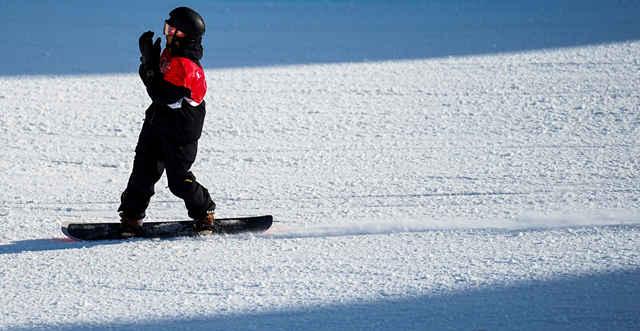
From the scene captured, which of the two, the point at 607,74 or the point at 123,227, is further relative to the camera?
the point at 607,74

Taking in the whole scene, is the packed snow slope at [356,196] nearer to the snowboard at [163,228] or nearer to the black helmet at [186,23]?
the snowboard at [163,228]

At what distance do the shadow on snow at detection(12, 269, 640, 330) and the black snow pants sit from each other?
1014 millimetres

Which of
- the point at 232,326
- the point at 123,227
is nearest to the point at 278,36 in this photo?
the point at 123,227

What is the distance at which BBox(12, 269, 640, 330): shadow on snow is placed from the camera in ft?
13.6

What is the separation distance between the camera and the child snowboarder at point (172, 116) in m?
4.82

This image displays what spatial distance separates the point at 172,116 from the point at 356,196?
1588mm

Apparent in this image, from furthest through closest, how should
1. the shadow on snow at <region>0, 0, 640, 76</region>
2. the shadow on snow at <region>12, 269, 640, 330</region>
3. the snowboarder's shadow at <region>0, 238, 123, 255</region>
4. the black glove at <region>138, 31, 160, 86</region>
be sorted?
the shadow on snow at <region>0, 0, 640, 76</region> → the snowboarder's shadow at <region>0, 238, 123, 255</region> → the black glove at <region>138, 31, 160, 86</region> → the shadow on snow at <region>12, 269, 640, 330</region>

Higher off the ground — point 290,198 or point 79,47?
point 79,47

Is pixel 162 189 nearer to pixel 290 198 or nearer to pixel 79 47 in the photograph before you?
pixel 290 198

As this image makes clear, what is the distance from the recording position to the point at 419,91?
887 centimetres

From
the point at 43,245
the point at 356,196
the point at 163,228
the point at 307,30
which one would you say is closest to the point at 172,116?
the point at 163,228

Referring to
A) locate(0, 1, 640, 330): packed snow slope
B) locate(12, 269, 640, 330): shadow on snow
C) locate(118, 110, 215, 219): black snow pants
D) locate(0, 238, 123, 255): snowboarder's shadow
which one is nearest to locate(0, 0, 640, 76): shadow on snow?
locate(0, 1, 640, 330): packed snow slope

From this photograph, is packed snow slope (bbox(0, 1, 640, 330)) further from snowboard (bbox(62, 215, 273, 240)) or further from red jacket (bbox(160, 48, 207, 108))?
red jacket (bbox(160, 48, 207, 108))

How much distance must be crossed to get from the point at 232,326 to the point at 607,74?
6.20 metres
